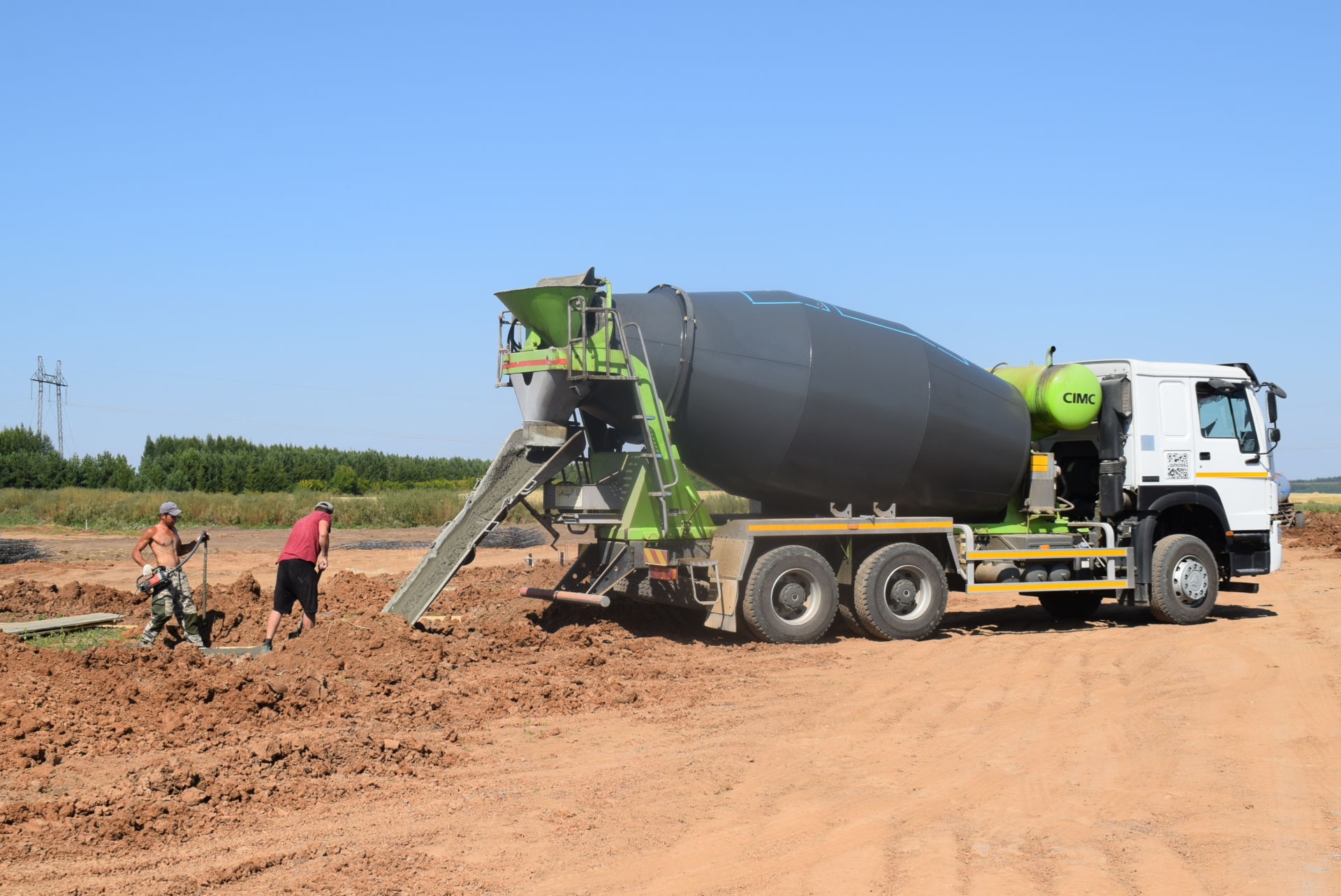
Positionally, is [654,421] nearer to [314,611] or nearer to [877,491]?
[877,491]

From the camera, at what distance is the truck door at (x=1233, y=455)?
14.4m

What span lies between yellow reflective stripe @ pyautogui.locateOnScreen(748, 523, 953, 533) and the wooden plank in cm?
763

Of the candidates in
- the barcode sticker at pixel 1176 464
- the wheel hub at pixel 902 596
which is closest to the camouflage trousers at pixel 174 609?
the wheel hub at pixel 902 596

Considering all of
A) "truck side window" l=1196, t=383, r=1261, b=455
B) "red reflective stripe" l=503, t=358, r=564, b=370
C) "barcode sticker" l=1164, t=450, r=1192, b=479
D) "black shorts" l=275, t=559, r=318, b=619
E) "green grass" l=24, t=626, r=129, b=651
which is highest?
"red reflective stripe" l=503, t=358, r=564, b=370

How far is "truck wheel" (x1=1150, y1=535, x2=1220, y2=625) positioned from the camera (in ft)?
46.6

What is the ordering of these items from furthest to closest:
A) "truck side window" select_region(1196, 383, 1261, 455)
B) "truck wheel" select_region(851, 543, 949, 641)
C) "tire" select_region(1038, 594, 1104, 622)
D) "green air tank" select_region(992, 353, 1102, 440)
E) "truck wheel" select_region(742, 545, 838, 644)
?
"tire" select_region(1038, 594, 1104, 622), "truck side window" select_region(1196, 383, 1261, 455), "green air tank" select_region(992, 353, 1102, 440), "truck wheel" select_region(851, 543, 949, 641), "truck wheel" select_region(742, 545, 838, 644)

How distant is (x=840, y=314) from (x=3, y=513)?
3491cm

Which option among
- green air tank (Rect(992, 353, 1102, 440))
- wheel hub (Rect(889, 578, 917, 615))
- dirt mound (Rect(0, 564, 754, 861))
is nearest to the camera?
dirt mound (Rect(0, 564, 754, 861))

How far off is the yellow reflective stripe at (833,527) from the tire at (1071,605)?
11.6ft

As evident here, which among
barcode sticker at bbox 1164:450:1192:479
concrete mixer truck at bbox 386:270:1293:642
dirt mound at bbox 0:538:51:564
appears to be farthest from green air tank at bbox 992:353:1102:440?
dirt mound at bbox 0:538:51:564

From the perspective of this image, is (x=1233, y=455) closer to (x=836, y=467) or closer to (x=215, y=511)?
(x=836, y=467)

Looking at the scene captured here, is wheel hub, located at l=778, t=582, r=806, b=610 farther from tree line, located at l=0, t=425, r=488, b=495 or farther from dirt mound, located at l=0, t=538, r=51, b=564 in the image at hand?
Result: tree line, located at l=0, t=425, r=488, b=495

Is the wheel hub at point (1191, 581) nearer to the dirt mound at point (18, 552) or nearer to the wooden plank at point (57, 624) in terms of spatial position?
the wooden plank at point (57, 624)

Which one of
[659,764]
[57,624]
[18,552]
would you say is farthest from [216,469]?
[659,764]
